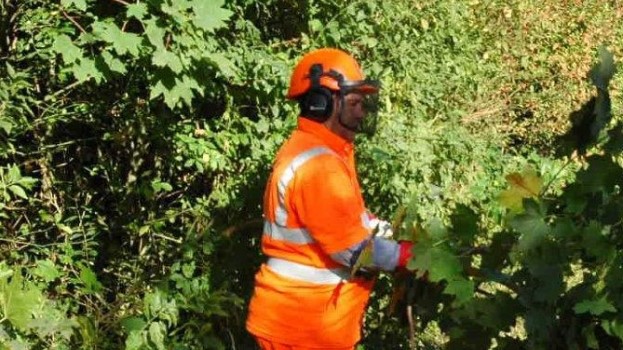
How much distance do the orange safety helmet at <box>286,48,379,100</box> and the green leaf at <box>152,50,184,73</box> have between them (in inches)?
25.9

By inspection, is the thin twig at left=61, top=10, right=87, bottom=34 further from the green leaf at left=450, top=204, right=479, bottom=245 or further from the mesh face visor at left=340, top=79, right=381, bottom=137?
the green leaf at left=450, top=204, right=479, bottom=245

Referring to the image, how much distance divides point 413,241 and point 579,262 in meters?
0.78

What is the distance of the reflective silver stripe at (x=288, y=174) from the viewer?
3998 millimetres

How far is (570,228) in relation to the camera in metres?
3.33

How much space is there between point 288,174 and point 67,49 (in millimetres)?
1394

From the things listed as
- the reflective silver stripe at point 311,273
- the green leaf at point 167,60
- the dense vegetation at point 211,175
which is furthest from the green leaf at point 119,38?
the reflective silver stripe at point 311,273

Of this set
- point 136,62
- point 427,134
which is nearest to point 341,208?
point 136,62

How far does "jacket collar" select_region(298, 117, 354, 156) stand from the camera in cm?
411

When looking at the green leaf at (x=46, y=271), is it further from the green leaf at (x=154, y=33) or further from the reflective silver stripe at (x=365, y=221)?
the reflective silver stripe at (x=365, y=221)

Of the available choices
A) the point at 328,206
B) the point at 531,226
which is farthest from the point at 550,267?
the point at 328,206

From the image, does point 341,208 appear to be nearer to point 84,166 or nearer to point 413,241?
point 413,241

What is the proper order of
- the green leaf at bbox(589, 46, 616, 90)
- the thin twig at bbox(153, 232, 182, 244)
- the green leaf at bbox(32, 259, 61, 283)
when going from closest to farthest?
the green leaf at bbox(589, 46, 616, 90) < the green leaf at bbox(32, 259, 61, 283) < the thin twig at bbox(153, 232, 182, 244)

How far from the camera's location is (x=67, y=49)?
186 inches

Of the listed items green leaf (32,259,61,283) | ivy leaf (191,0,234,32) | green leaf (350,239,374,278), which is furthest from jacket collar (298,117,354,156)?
green leaf (32,259,61,283)
